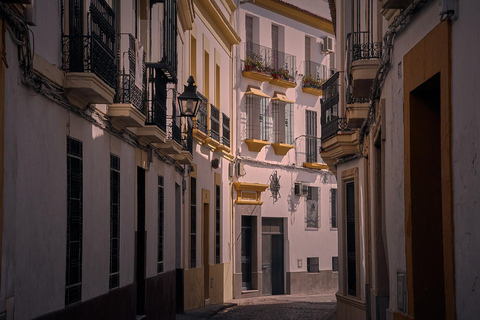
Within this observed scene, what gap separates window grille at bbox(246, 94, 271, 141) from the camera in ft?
92.2

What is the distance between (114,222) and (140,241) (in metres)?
2.51

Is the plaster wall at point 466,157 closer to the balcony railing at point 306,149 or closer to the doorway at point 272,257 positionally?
the doorway at point 272,257

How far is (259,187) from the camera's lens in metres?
27.7

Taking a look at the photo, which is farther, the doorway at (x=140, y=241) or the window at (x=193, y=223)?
the window at (x=193, y=223)

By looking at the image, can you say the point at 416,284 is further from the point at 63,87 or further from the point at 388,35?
the point at 63,87

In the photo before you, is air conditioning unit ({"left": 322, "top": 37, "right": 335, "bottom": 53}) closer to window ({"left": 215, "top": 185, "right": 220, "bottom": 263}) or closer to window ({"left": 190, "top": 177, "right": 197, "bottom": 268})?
window ({"left": 215, "top": 185, "right": 220, "bottom": 263})

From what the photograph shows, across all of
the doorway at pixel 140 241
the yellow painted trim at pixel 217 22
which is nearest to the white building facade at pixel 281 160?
the yellow painted trim at pixel 217 22

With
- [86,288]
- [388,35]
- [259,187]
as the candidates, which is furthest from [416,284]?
[259,187]

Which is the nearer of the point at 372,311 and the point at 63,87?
the point at 63,87

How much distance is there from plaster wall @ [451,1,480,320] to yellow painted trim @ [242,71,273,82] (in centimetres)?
2192

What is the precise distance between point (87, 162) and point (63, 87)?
1.61 metres

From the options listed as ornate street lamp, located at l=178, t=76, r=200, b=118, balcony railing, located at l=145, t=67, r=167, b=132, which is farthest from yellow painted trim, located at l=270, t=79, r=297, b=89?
balcony railing, located at l=145, t=67, r=167, b=132

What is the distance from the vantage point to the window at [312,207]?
3077 centimetres

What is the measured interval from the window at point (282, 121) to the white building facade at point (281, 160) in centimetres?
3
